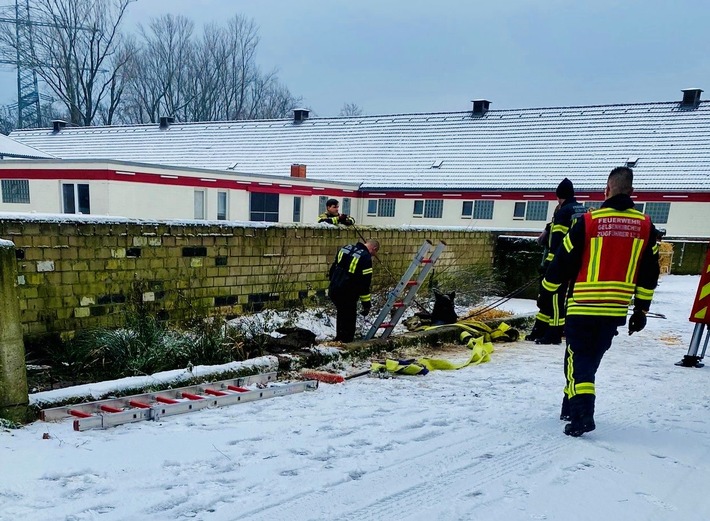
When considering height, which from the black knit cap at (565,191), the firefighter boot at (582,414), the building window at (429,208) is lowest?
the firefighter boot at (582,414)

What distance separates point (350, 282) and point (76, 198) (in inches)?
456

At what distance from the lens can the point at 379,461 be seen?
317 centimetres

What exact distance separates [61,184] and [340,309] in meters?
11.9

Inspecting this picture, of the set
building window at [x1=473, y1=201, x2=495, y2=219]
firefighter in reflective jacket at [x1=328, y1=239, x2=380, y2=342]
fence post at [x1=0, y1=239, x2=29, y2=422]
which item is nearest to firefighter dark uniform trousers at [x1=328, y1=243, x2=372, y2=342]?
firefighter in reflective jacket at [x1=328, y1=239, x2=380, y2=342]

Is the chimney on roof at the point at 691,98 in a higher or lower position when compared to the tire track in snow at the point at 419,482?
higher

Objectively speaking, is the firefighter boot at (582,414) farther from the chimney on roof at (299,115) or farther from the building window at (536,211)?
the chimney on roof at (299,115)

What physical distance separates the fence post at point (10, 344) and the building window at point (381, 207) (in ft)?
66.4

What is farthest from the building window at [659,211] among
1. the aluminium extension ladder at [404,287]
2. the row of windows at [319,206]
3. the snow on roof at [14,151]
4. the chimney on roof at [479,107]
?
the snow on roof at [14,151]

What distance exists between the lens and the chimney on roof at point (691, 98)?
21.5 m

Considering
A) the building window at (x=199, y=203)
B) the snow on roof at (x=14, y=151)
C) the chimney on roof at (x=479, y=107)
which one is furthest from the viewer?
the chimney on roof at (x=479, y=107)

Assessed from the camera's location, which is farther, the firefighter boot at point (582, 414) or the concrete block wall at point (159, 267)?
the concrete block wall at point (159, 267)

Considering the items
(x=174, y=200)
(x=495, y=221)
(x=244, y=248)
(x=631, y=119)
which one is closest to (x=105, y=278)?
(x=244, y=248)

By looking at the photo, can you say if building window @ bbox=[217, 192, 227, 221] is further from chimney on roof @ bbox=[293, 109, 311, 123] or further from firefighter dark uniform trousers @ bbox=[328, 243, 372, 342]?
chimney on roof @ bbox=[293, 109, 311, 123]

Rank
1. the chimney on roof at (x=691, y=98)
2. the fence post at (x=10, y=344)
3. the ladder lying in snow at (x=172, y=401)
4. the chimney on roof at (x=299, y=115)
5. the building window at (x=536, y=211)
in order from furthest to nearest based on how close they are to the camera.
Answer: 1. the chimney on roof at (x=299, y=115)
2. the chimney on roof at (x=691, y=98)
3. the building window at (x=536, y=211)
4. the ladder lying in snow at (x=172, y=401)
5. the fence post at (x=10, y=344)
